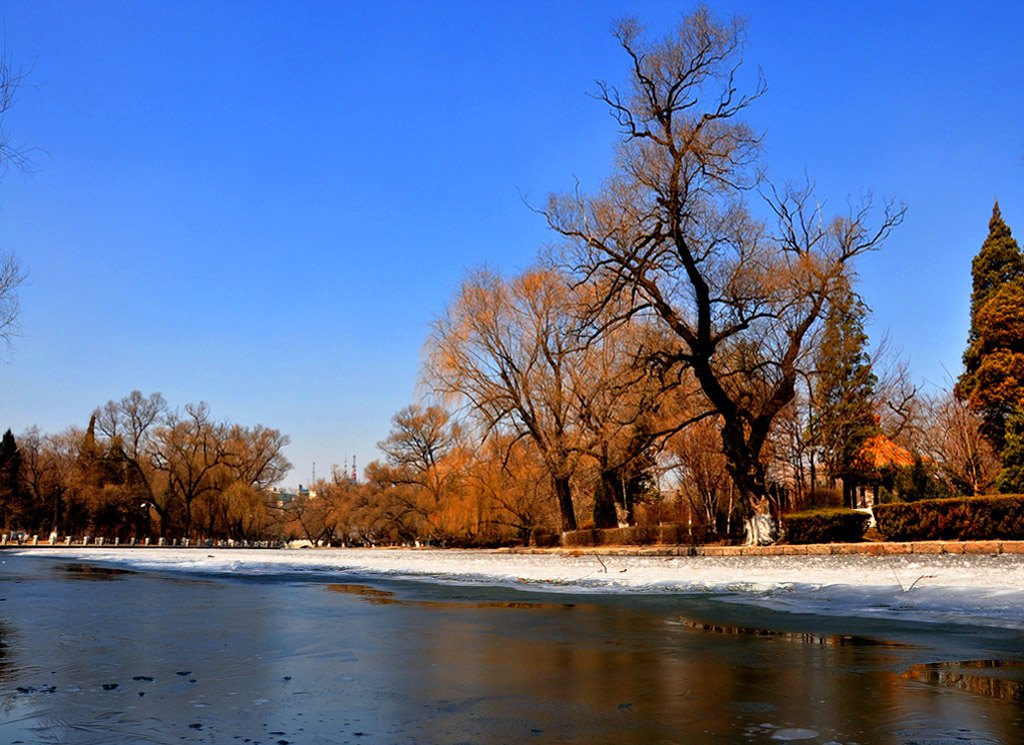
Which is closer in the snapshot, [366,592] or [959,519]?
[366,592]

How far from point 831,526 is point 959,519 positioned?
10.5 ft

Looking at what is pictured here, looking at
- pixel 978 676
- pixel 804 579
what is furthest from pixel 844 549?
pixel 978 676

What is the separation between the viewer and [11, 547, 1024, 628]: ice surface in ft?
28.0

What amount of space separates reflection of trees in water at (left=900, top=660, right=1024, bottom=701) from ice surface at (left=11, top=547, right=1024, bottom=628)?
241 cm

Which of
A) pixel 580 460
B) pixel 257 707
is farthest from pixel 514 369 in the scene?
pixel 257 707

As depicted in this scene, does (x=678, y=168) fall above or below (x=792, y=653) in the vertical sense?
above

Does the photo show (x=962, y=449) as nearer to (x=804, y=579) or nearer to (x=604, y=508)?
(x=604, y=508)

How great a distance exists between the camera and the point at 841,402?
33.4m

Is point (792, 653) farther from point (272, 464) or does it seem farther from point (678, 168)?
point (272, 464)

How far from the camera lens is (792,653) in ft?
18.9

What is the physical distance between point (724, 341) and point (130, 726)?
2351 cm

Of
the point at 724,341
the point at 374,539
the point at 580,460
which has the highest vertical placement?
the point at 724,341

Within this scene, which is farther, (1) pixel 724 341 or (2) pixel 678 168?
(1) pixel 724 341

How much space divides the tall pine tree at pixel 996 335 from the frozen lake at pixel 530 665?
21058 millimetres
